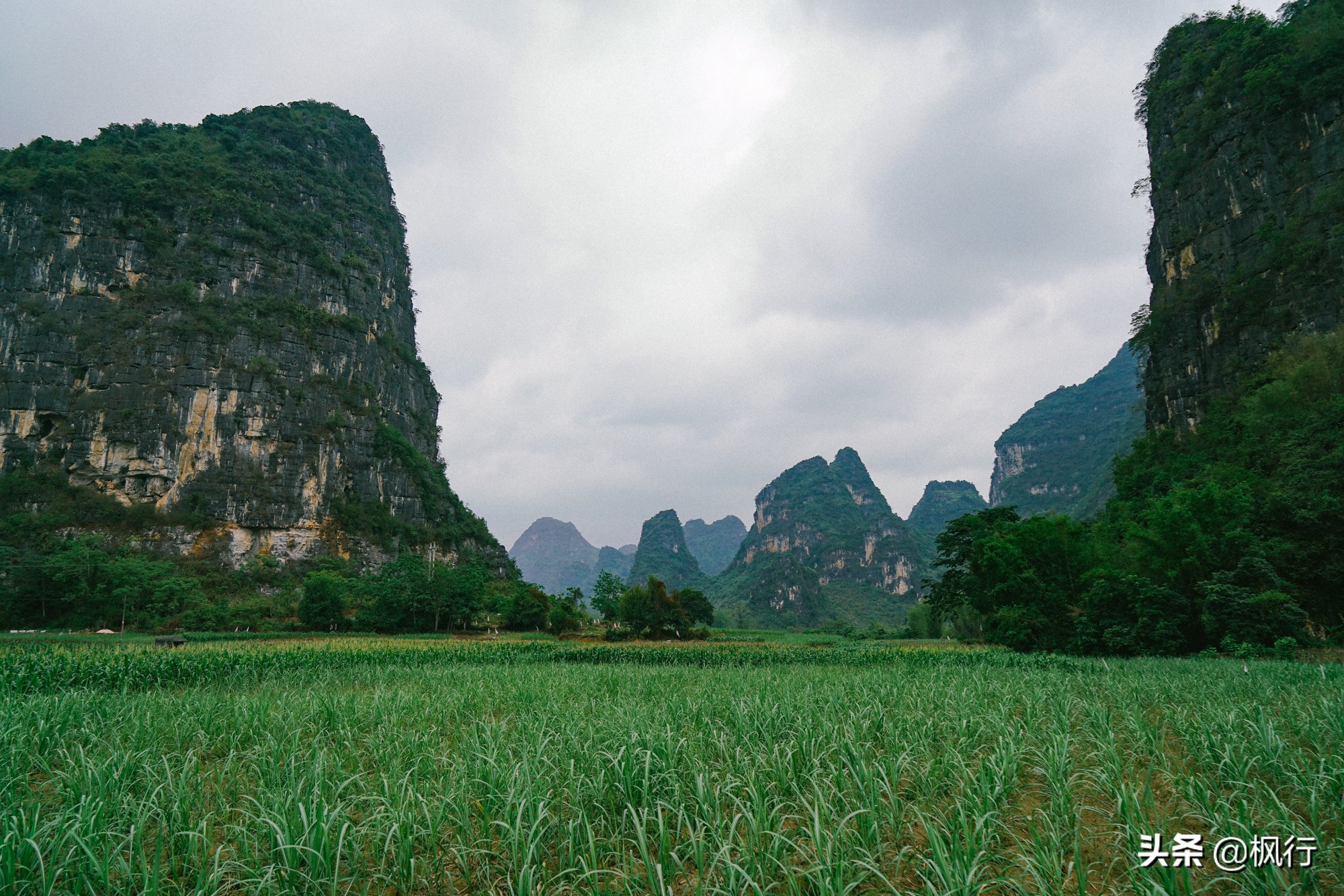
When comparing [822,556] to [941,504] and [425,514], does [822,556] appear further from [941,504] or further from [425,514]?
[425,514]

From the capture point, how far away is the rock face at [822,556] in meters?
92.1

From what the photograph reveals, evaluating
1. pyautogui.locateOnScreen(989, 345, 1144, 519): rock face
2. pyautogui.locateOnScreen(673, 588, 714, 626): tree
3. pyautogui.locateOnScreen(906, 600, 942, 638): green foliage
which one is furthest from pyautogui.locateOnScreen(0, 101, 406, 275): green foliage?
pyautogui.locateOnScreen(989, 345, 1144, 519): rock face

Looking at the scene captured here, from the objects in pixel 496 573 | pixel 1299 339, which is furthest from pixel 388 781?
pixel 496 573

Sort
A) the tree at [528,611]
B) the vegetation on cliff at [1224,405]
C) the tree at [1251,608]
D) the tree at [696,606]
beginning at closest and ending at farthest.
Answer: the tree at [1251,608]
the vegetation on cliff at [1224,405]
the tree at [528,611]
the tree at [696,606]

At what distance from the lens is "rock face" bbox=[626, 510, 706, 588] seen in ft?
415

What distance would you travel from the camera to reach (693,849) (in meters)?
2.89

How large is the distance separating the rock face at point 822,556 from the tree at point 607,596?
94.7 feet

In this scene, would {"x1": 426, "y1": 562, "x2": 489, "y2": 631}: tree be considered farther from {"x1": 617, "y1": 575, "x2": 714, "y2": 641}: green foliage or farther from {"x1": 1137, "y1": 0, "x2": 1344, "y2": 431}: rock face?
{"x1": 1137, "y1": 0, "x2": 1344, "y2": 431}: rock face

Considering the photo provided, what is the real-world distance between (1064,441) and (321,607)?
138 m

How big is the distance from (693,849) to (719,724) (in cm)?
288

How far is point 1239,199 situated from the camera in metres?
33.2

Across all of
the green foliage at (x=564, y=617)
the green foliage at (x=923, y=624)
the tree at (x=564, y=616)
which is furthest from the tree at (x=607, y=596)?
the green foliage at (x=923, y=624)

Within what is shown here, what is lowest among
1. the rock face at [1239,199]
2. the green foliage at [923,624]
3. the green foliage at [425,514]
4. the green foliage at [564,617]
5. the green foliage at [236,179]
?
the green foliage at [923,624]

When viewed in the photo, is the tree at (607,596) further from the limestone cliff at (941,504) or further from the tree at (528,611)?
the limestone cliff at (941,504)
